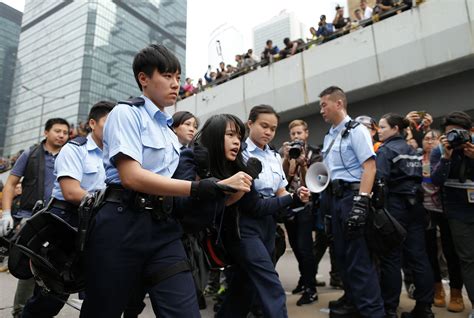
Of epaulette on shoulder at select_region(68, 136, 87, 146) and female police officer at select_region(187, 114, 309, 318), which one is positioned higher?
epaulette on shoulder at select_region(68, 136, 87, 146)

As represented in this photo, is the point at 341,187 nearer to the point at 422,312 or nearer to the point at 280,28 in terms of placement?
the point at 422,312

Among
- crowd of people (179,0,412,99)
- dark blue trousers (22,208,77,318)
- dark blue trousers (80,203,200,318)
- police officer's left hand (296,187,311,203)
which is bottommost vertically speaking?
dark blue trousers (22,208,77,318)

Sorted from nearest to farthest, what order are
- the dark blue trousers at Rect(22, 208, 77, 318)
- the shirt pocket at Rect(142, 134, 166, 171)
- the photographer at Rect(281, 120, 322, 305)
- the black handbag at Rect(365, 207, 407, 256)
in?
the shirt pocket at Rect(142, 134, 166, 171) < the dark blue trousers at Rect(22, 208, 77, 318) < the black handbag at Rect(365, 207, 407, 256) < the photographer at Rect(281, 120, 322, 305)

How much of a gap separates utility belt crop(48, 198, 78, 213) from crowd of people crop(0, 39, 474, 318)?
0.03ft

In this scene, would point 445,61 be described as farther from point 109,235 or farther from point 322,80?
point 109,235

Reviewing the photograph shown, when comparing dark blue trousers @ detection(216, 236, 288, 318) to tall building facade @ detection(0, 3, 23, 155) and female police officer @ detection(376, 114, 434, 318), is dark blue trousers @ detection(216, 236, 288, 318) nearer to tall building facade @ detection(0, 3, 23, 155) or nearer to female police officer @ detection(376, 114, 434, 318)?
female police officer @ detection(376, 114, 434, 318)

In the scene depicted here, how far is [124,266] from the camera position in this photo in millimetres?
1462

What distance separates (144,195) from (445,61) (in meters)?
8.78

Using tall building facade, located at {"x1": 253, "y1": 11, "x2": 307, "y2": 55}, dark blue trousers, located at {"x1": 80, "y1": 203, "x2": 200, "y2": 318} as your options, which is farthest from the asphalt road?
tall building facade, located at {"x1": 253, "y1": 11, "x2": 307, "y2": 55}

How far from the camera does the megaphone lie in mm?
2982

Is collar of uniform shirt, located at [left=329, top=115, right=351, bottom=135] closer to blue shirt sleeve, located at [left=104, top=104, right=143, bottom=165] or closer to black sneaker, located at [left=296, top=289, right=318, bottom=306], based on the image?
black sneaker, located at [left=296, top=289, right=318, bottom=306]

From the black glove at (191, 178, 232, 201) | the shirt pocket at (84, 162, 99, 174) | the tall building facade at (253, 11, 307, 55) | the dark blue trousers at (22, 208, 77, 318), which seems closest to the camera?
the black glove at (191, 178, 232, 201)

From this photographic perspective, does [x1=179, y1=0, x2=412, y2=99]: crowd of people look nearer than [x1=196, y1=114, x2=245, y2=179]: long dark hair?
No

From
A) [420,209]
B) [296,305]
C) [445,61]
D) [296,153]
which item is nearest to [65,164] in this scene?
[296,153]
